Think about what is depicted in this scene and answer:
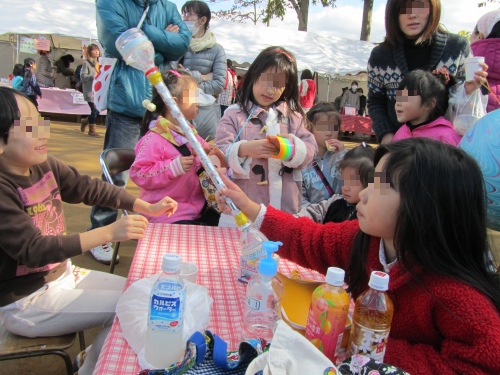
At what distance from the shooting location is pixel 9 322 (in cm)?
136

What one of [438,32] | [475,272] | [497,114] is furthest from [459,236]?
[438,32]

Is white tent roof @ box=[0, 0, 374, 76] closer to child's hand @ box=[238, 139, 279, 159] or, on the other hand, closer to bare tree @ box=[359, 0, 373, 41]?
bare tree @ box=[359, 0, 373, 41]

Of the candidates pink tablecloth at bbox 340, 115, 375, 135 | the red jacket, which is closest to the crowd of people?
the red jacket

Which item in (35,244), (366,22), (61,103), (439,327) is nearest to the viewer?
(439,327)

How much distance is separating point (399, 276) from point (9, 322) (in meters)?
1.28

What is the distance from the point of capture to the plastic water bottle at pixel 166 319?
34.3 inches

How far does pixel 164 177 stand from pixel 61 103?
→ 9.01 meters

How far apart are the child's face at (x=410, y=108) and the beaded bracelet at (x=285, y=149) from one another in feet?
2.09

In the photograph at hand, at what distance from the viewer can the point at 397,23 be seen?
217 cm

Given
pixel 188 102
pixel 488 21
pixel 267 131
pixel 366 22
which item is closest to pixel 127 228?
pixel 267 131

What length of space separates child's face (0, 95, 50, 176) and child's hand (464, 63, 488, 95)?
1909mm

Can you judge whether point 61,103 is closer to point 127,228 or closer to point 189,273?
point 127,228

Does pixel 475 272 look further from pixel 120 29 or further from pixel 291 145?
pixel 120 29

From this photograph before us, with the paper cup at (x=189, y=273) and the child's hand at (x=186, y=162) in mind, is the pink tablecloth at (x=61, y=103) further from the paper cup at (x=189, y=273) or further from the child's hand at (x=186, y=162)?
the paper cup at (x=189, y=273)
